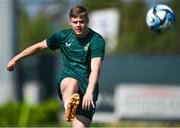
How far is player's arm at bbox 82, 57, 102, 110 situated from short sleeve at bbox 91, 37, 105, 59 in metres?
0.06

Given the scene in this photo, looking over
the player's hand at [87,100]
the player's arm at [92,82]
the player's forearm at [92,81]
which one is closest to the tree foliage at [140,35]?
the player's arm at [92,82]

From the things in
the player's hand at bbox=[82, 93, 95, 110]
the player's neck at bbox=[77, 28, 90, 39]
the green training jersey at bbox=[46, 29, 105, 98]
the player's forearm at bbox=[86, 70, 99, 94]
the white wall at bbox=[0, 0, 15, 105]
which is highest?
the player's neck at bbox=[77, 28, 90, 39]

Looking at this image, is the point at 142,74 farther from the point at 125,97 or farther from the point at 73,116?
the point at 73,116

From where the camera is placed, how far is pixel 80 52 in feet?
28.0

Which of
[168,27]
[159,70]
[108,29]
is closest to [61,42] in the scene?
[168,27]

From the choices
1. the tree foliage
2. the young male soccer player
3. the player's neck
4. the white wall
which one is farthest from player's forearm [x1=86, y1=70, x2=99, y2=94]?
the tree foliage

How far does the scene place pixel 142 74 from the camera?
2411 cm

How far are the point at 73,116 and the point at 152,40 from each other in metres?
17.1

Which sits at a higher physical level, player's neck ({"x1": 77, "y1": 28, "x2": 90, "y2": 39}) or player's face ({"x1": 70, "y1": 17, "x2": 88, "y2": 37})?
player's face ({"x1": 70, "y1": 17, "x2": 88, "y2": 37})

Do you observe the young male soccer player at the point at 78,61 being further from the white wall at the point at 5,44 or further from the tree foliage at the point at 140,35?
the tree foliage at the point at 140,35

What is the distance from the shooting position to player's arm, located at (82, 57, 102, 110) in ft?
26.5

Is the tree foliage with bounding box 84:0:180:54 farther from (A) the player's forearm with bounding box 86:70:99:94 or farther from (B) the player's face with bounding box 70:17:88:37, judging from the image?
(A) the player's forearm with bounding box 86:70:99:94

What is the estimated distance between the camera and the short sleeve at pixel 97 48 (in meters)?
8.42

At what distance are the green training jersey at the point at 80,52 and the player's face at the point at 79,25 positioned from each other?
0.09 meters
